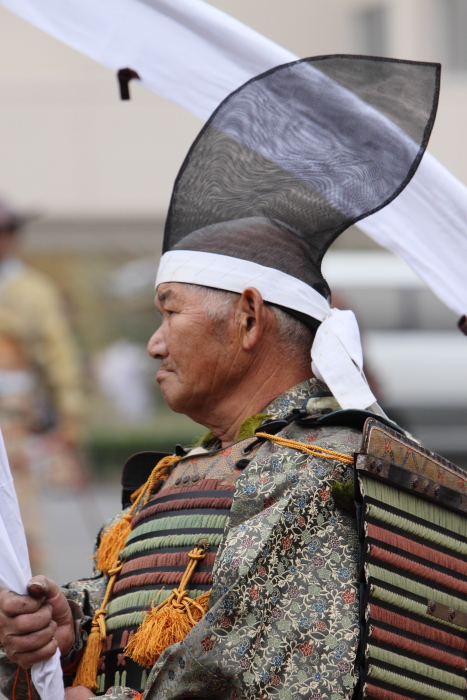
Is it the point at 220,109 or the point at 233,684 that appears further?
the point at 220,109

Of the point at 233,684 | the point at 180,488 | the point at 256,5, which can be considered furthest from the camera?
the point at 256,5

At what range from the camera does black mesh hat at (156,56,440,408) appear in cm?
256

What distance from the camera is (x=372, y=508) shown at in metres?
2.15

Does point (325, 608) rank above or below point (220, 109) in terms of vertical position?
below

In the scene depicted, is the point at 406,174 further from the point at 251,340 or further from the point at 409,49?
the point at 409,49

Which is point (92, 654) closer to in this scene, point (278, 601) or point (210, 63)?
point (278, 601)

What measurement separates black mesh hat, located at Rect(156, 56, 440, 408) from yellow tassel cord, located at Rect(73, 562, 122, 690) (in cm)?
84

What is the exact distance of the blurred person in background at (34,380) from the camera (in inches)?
250

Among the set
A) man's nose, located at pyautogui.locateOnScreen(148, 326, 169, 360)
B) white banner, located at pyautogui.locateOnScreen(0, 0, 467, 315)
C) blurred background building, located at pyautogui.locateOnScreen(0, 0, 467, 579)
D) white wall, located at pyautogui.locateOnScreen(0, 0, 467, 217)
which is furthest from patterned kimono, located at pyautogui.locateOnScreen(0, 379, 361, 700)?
white wall, located at pyautogui.locateOnScreen(0, 0, 467, 217)

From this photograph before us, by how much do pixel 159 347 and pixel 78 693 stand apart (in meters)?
0.87

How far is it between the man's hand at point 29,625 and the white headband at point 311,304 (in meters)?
0.83

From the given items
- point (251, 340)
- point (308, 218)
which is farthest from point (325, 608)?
point (308, 218)

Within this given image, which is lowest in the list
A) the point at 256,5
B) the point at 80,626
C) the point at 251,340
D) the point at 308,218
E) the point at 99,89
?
the point at 80,626

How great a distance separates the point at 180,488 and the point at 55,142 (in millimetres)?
11232
